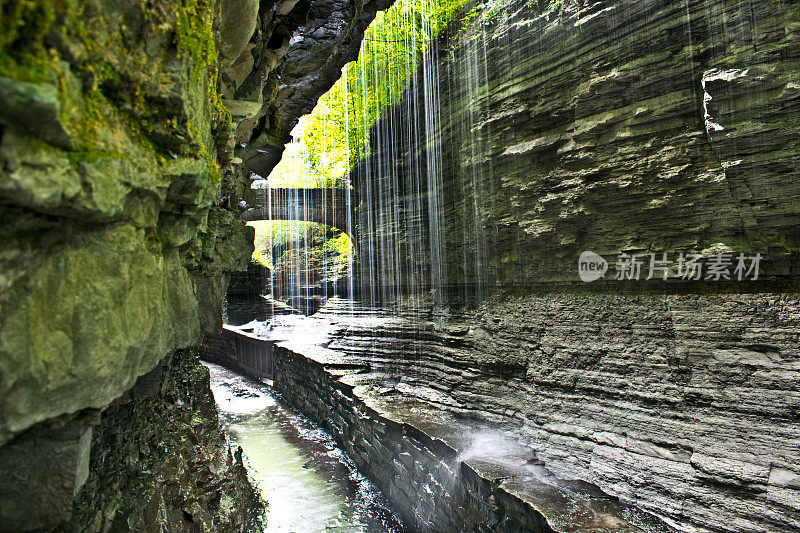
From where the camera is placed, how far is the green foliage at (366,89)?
1218 cm

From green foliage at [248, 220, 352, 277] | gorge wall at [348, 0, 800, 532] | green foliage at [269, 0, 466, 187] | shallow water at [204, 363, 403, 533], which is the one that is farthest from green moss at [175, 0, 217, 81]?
green foliage at [248, 220, 352, 277]

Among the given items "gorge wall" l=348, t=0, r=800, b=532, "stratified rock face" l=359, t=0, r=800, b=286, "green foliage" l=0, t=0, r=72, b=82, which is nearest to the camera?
"green foliage" l=0, t=0, r=72, b=82

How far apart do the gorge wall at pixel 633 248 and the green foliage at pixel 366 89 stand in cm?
205

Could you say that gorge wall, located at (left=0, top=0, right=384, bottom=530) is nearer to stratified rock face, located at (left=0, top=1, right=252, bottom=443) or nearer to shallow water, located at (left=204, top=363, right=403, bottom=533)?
stratified rock face, located at (left=0, top=1, right=252, bottom=443)

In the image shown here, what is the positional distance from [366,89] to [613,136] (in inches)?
395

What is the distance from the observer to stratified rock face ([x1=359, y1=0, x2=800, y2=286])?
589 centimetres

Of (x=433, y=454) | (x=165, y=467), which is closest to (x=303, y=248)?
(x=433, y=454)

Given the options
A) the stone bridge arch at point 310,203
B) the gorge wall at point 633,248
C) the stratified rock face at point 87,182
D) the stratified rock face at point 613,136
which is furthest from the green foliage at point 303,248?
the stratified rock face at point 87,182

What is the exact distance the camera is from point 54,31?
4.86ft

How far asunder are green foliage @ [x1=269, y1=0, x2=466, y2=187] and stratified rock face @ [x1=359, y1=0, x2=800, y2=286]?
1.27m

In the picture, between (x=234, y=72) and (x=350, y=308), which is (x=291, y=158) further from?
(x=234, y=72)

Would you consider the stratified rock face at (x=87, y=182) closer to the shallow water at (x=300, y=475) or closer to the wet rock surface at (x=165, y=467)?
the wet rock surface at (x=165, y=467)

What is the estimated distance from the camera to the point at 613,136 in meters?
7.38

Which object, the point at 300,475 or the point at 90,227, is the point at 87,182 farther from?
the point at 300,475
